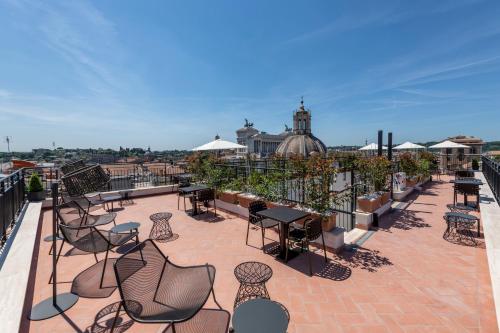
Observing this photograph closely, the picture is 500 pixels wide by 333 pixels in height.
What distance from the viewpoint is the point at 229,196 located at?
6.82 metres

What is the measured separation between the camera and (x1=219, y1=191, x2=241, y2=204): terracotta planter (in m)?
6.64

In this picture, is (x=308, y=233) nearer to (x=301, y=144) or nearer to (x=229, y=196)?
(x=229, y=196)

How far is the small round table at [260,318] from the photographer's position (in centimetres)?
160

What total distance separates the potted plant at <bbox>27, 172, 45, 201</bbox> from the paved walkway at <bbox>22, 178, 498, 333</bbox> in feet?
9.11

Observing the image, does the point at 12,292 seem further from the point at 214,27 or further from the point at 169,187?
the point at 214,27

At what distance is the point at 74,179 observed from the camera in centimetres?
178

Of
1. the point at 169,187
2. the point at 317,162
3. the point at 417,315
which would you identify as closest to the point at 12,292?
the point at 417,315

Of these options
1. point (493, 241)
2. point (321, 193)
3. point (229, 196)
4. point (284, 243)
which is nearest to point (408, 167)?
point (493, 241)

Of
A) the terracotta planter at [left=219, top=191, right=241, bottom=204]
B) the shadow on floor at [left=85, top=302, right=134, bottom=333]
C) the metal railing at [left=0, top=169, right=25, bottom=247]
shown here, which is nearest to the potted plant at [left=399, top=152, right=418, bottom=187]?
the terracotta planter at [left=219, top=191, right=241, bottom=204]

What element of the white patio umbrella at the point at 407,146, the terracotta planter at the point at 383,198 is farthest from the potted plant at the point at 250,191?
the white patio umbrella at the point at 407,146

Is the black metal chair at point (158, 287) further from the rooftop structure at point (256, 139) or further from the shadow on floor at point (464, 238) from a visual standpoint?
the rooftop structure at point (256, 139)

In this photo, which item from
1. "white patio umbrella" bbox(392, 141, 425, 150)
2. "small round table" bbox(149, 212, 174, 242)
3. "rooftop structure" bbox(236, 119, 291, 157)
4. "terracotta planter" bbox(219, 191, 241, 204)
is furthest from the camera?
"rooftop structure" bbox(236, 119, 291, 157)

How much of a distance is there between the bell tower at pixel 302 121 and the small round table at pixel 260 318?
1798 inches

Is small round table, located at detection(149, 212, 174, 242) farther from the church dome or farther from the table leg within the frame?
the church dome
